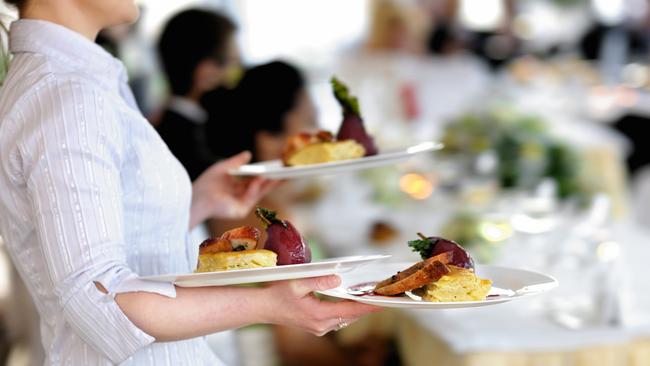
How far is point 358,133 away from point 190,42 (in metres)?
1.63

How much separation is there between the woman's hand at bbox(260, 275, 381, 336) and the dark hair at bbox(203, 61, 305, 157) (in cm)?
189

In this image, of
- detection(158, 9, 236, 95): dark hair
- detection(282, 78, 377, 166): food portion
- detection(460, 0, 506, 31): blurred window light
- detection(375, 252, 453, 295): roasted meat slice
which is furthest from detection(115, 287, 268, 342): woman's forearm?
detection(460, 0, 506, 31): blurred window light

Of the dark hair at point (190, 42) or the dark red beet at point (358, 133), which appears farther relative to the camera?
the dark hair at point (190, 42)

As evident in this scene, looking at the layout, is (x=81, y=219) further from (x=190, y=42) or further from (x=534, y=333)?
(x=190, y=42)

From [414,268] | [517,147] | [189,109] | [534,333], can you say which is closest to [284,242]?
[414,268]

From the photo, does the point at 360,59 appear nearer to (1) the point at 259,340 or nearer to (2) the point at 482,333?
(1) the point at 259,340

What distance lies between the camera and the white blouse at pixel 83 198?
1117 mm

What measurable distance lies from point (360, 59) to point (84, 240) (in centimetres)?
651

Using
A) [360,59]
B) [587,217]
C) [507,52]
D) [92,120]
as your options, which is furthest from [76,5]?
[507,52]

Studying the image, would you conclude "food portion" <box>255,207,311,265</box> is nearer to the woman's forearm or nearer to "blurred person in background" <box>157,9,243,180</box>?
the woman's forearm

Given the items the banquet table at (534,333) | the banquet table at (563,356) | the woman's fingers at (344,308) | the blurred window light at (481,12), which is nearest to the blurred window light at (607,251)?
the banquet table at (534,333)

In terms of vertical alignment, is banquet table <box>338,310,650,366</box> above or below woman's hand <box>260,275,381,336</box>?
below

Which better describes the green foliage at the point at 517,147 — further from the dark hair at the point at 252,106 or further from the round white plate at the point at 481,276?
the round white plate at the point at 481,276

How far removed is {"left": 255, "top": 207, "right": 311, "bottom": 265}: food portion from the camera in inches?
45.1
